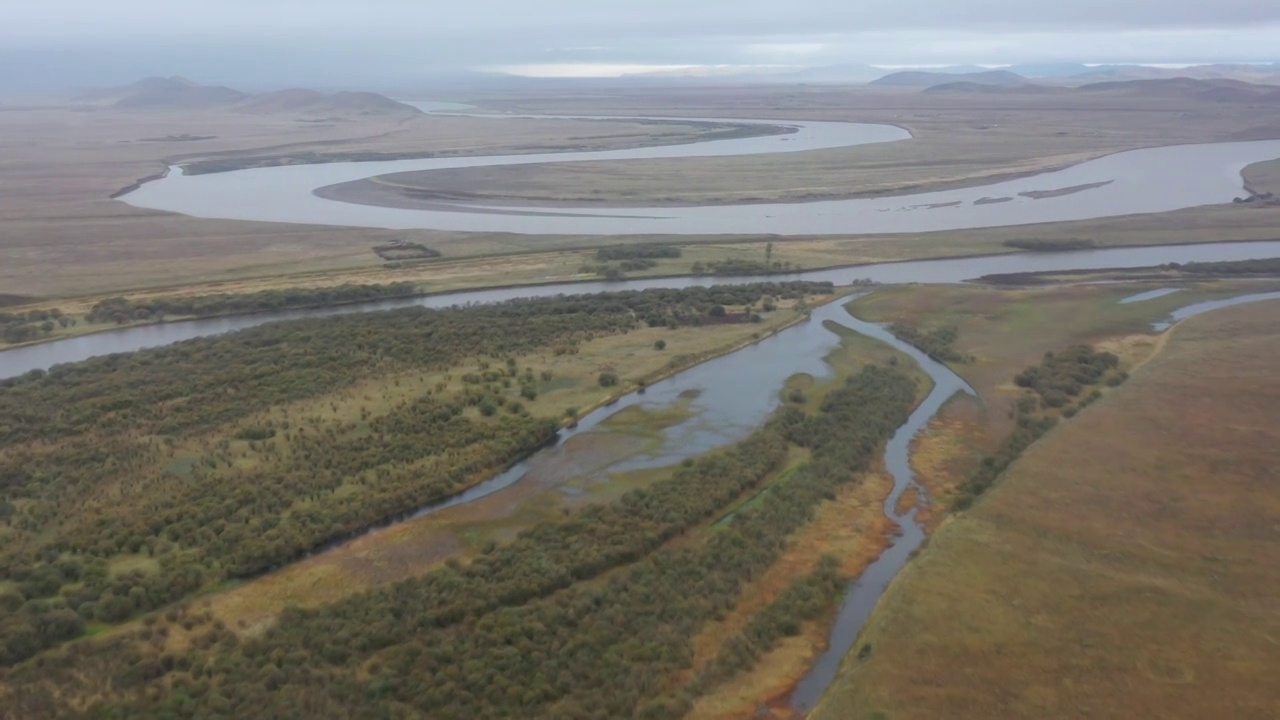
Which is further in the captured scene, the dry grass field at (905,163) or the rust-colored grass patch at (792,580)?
the dry grass field at (905,163)

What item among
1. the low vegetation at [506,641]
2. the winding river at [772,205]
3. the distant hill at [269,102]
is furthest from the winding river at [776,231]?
the distant hill at [269,102]

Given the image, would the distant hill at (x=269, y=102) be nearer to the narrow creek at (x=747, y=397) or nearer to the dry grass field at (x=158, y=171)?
the dry grass field at (x=158, y=171)

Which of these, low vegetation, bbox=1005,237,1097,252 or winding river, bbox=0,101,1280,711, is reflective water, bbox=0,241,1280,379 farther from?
low vegetation, bbox=1005,237,1097,252

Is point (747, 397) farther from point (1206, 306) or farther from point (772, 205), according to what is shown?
point (772, 205)

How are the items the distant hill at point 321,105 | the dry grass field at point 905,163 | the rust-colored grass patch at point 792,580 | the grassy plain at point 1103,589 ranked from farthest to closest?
1. the distant hill at point 321,105
2. the dry grass field at point 905,163
3. the rust-colored grass patch at point 792,580
4. the grassy plain at point 1103,589

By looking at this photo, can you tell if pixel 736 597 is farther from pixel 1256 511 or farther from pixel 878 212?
pixel 878 212
